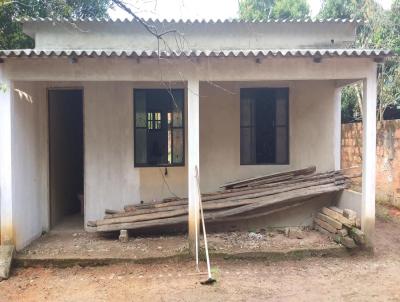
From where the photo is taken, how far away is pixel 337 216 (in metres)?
7.62

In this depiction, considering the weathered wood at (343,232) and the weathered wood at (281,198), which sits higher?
the weathered wood at (281,198)

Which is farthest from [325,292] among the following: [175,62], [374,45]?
[374,45]

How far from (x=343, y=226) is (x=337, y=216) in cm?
30

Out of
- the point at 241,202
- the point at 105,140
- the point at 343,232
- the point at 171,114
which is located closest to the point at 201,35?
the point at 171,114

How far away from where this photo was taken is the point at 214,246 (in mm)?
7219

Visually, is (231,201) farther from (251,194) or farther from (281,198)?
(281,198)

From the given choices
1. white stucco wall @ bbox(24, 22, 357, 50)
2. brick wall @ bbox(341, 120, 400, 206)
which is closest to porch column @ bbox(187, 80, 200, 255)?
white stucco wall @ bbox(24, 22, 357, 50)

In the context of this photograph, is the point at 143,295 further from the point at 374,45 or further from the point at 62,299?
the point at 374,45

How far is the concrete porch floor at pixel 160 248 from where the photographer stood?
22.1ft

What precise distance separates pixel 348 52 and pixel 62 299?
5.35m

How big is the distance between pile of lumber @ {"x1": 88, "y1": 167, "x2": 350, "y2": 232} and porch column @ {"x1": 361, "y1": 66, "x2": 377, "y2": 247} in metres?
0.93

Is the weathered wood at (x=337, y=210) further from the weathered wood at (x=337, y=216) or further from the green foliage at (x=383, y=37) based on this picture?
the green foliage at (x=383, y=37)

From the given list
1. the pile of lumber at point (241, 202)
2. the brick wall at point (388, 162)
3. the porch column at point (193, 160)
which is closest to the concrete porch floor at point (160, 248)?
the pile of lumber at point (241, 202)

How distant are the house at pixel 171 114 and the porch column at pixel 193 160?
17 millimetres
